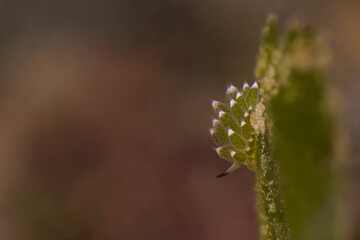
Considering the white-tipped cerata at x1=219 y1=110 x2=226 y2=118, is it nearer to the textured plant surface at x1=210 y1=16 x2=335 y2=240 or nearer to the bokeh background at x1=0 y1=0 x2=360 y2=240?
the textured plant surface at x1=210 y1=16 x2=335 y2=240

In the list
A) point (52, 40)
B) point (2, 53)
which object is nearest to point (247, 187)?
Answer: point (52, 40)

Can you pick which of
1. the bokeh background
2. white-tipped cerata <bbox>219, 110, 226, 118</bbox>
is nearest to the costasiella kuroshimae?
white-tipped cerata <bbox>219, 110, 226, 118</bbox>

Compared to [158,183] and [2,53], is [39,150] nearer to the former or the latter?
[158,183]

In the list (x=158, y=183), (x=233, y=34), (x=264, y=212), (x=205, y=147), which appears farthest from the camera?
(x=233, y=34)

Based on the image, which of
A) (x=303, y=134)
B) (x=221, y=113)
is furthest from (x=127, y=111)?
(x=303, y=134)

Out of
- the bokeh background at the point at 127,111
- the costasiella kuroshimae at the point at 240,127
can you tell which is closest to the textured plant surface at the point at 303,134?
the costasiella kuroshimae at the point at 240,127

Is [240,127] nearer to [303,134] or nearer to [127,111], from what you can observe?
[303,134]

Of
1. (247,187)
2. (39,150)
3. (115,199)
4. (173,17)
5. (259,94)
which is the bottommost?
(247,187)

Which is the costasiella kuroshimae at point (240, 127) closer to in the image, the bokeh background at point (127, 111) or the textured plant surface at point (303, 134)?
the textured plant surface at point (303, 134)
